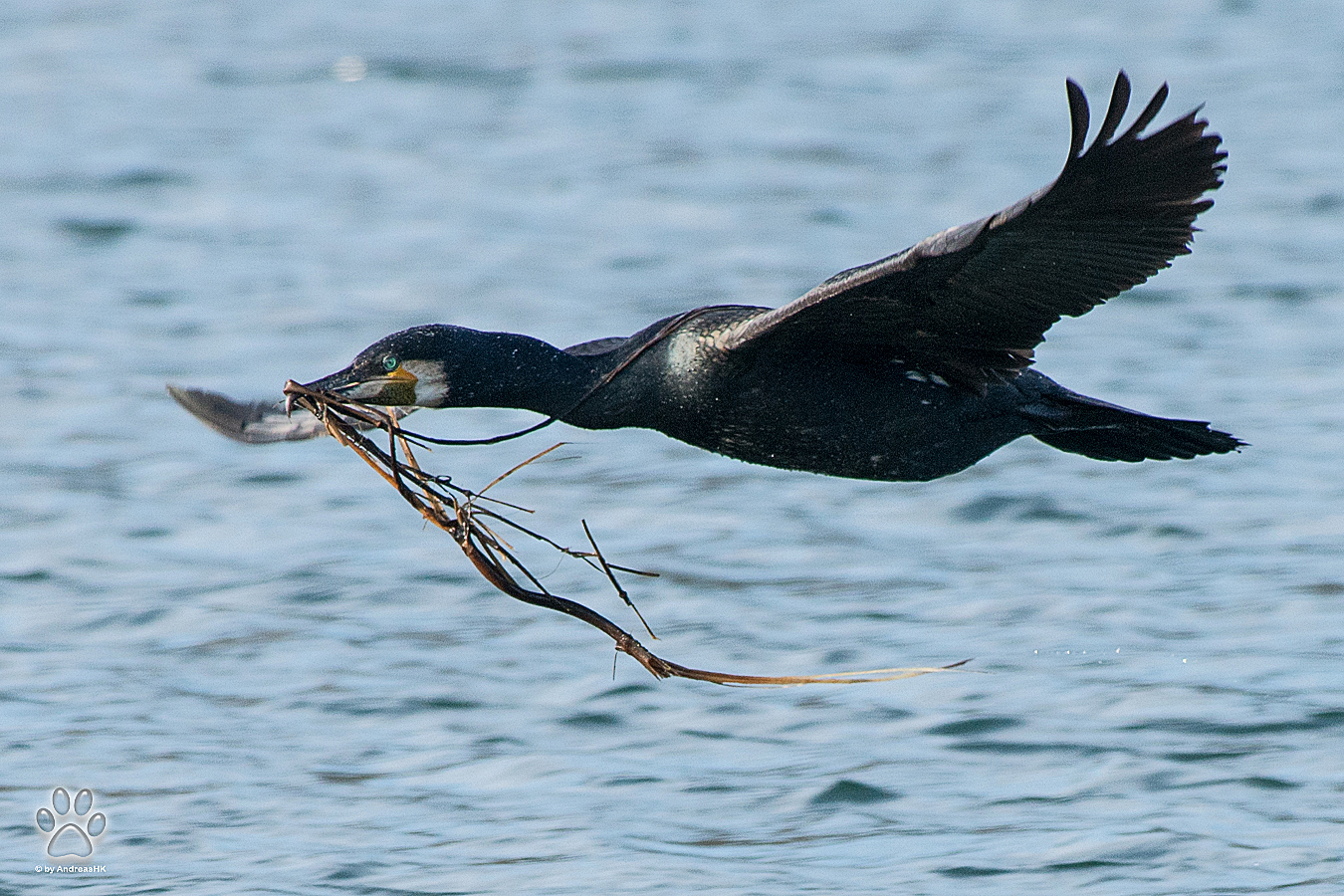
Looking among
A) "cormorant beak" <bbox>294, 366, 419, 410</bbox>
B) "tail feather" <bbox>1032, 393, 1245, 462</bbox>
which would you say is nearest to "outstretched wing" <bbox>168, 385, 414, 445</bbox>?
→ "cormorant beak" <bbox>294, 366, 419, 410</bbox>

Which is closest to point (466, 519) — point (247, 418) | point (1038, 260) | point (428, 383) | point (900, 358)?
point (428, 383)

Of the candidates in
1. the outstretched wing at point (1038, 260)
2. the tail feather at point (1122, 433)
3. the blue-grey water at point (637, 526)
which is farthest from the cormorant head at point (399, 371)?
the tail feather at point (1122, 433)

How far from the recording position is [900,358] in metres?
5.07

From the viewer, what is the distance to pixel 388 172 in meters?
13.0

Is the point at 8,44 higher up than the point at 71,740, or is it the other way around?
the point at 8,44

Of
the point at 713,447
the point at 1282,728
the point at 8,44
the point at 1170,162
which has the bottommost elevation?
the point at 1282,728

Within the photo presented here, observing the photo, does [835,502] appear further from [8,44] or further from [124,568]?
[8,44]

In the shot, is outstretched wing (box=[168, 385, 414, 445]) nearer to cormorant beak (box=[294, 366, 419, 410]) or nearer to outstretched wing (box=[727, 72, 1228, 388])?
cormorant beak (box=[294, 366, 419, 410])

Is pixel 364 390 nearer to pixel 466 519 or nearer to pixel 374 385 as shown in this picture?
pixel 374 385

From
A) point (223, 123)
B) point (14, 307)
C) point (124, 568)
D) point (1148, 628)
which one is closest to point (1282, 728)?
point (1148, 628)

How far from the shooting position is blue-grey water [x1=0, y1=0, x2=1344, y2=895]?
5.69 metres

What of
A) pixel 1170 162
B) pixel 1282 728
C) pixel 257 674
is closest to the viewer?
pixel 1170 162

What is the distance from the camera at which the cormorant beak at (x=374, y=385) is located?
479 cm

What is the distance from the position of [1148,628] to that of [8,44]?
11.1 m
